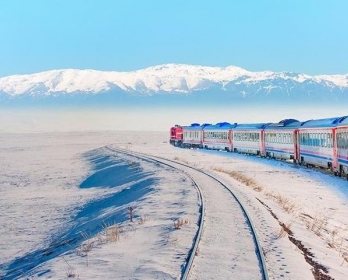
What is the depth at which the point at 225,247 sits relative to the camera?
1227 cm

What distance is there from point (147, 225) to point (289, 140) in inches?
1186

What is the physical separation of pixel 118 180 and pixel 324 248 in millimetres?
25730

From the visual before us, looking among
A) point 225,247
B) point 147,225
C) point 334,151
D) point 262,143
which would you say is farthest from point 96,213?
point 262,143

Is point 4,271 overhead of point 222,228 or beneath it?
beneath

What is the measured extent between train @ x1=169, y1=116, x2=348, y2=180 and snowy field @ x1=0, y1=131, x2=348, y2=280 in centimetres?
141

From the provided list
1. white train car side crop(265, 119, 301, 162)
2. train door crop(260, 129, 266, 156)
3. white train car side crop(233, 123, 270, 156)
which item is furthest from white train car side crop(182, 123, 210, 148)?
white train car side crop(265, 119, 301, 162)

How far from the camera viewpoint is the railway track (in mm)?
10125

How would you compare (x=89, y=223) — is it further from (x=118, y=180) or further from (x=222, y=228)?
(x=118, y=180)

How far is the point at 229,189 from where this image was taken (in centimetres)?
2459

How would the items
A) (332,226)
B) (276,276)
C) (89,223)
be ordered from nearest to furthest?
(276,276), (332,226), (89,223)

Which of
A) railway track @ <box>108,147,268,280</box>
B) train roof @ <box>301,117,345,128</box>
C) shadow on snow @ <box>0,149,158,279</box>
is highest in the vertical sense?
train roof @ <box>301,117,345,128</box>

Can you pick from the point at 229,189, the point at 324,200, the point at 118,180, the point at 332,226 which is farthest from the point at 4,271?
the point at 118,180

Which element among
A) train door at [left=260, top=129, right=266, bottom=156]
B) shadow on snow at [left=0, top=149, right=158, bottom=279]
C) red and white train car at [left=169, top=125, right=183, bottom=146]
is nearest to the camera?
shadow on snow at [left=0, top=149, right=158, bottom=279]

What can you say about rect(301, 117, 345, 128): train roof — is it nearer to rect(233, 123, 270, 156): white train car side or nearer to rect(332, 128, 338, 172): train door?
rect(332, 128, 338, 172): train door
